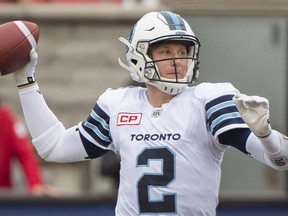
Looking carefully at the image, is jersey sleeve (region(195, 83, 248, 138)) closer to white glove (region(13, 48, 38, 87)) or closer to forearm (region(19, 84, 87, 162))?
forearm (region(19, 84, 87, 162))

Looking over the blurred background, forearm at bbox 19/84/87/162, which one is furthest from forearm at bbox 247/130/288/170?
the blurred background

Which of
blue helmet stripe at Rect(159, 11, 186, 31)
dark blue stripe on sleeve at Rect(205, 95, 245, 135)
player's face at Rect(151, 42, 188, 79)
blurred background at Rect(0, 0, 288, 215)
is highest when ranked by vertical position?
blue helmet stripe at Rect(159, 11, 186, 31)

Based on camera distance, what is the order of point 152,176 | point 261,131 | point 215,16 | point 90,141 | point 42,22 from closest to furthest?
point 261,131 → point 152,176 → point 90,141 → point 215,16 → point 42,22

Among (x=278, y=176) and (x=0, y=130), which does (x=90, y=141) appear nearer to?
(x=0, y=130)

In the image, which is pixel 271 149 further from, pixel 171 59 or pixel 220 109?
pixel 171 59

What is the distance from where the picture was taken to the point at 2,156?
8.64 meters

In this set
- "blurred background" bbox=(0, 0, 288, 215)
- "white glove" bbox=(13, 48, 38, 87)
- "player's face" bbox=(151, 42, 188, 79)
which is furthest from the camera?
"blurred background" bbox=(0, 0, 288, 215)

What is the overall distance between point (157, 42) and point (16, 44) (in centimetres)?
68

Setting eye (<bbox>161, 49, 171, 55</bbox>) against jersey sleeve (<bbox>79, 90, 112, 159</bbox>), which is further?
jersey sleeve (<bbox>79, 90, 112, 159</bbox>)

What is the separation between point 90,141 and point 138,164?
1.36ft

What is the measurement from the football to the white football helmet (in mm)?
476

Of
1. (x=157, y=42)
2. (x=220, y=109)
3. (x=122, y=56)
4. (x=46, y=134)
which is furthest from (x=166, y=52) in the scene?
(x=122, y=56)

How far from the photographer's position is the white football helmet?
549 cm

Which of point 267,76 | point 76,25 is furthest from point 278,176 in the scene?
point 76,25
